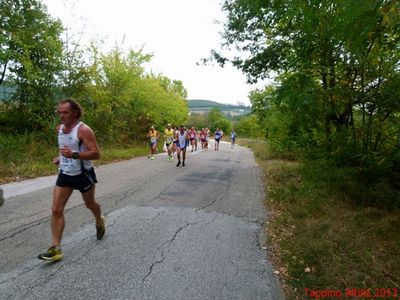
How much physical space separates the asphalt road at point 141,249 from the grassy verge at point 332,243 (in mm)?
311

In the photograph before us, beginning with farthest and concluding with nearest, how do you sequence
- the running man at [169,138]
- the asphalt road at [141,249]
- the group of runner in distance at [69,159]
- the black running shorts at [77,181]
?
the running man at [169,138], the black running shorts at [77,181], the group of runner in distance at [69,159], the asphalt road at [141,249]

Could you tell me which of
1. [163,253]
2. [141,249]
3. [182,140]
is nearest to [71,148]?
[141,249]

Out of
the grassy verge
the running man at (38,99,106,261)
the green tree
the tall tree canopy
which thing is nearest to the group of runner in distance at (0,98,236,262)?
the running man at (38,99,106,261)

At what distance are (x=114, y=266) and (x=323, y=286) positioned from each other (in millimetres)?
2454

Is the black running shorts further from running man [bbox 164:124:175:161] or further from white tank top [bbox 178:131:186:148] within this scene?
running man [bbox 164:124:175:161]

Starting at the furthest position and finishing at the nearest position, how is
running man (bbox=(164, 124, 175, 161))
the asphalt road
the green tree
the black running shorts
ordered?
1. running man (bbox=(164, 124, 175, 161))
2. the green tree
3. the black running shorts
4. the asphalt road

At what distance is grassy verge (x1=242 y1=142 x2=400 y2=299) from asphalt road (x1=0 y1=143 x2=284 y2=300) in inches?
12.3

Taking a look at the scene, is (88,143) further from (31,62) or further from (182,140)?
(31,62)

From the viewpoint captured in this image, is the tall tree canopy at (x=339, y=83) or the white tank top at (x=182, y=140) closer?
the tall tree canopy at (x=339, y=83)

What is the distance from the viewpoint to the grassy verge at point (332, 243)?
351 centimetres

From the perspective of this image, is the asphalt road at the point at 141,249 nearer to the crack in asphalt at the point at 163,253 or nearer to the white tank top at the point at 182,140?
the crack in asphalt at the point at 163,253

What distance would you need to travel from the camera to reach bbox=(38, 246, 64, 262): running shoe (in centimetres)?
365

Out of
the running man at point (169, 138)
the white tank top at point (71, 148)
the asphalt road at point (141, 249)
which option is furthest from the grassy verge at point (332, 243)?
the running man at point (169, 138)

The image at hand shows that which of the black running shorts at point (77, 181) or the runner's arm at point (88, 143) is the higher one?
the runner's arm at point (88, 143)
